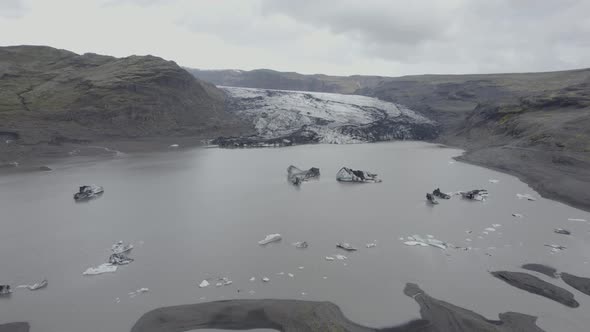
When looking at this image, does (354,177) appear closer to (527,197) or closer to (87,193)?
(527,197)

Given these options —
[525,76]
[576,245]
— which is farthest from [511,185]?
[525,76]

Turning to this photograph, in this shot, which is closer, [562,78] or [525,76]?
[562,78]

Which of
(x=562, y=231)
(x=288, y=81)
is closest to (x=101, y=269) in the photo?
(x=562, y=231)

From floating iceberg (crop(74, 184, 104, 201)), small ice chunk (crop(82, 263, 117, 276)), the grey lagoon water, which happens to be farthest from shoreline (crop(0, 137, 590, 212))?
small ice chunk (crop(82, 263, 117, 276))

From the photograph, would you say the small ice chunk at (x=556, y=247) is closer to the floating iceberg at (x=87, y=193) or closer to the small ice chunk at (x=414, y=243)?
the small ice chunk at (x=414, y=243)

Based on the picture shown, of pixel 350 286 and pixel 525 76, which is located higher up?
pixel 525 76

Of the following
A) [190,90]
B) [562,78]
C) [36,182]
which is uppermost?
[562,78]

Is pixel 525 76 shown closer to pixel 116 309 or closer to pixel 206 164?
pixel 206 164
